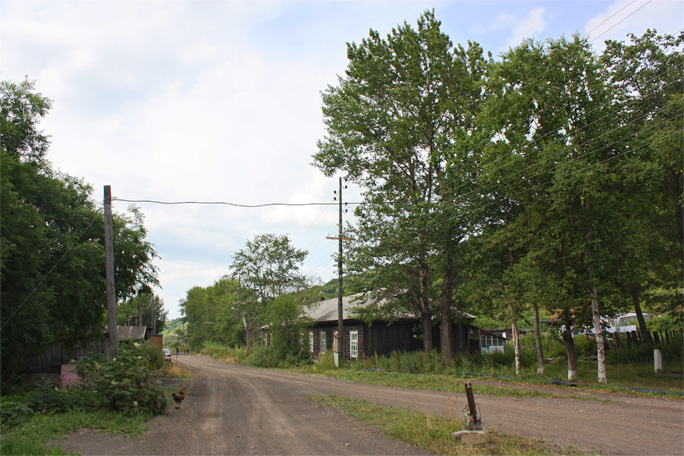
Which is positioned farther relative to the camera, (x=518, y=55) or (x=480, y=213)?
(x=480, y=213)

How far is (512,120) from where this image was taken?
18.7 m

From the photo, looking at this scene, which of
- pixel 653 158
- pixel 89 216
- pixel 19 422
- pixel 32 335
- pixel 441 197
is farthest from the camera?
pixel 441 197

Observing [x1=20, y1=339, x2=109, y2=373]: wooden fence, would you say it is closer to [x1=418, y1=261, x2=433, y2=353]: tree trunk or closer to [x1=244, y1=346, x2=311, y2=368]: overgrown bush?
[x1=244, y1=346, x2=311, y2=368]: overgrown bush

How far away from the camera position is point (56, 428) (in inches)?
367

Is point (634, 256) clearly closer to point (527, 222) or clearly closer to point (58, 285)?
point (527, 222)

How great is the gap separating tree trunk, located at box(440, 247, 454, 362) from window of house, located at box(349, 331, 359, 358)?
7.22m

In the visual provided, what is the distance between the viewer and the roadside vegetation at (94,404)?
31.6 ft

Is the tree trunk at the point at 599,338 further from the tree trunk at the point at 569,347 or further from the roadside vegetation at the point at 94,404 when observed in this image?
the roadside vegetation at the point at 94,404

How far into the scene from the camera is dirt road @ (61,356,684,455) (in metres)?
8.19

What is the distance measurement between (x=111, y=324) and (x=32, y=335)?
232 cm

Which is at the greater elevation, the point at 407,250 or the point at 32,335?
the point at 407,250

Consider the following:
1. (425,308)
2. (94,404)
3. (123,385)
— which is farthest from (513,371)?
(94,404)

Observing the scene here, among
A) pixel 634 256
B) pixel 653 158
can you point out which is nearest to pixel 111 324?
pixel 634 256

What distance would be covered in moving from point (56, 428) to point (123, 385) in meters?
2.31
